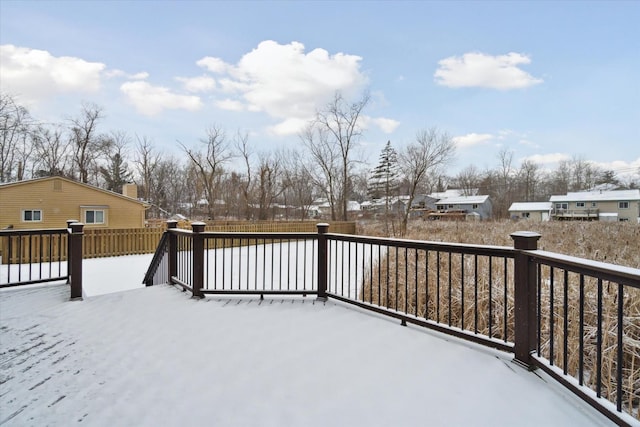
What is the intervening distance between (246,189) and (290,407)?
2553 centimetres

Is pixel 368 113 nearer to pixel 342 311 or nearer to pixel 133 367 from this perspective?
pixel 342 311

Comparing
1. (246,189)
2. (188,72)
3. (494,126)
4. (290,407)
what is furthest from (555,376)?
(246,189)

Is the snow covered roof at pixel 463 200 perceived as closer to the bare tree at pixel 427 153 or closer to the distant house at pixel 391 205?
the distant house at pixel 391 205

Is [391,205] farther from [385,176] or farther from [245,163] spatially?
[245,163]

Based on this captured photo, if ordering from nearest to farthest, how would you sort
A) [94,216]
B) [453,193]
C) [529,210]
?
[94,216], [529,210], [453,193]

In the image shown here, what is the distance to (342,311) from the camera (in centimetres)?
362

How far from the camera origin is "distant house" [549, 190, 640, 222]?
31.3m

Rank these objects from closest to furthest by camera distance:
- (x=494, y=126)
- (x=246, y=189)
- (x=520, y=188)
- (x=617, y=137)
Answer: (x=617, y=137) < (x=494, y=126) < (x=246, y=189) < (x=520, y=188)

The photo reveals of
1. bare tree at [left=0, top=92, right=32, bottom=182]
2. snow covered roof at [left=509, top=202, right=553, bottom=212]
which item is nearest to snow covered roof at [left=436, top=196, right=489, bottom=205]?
snow covered roof at [left=509, top=202, right=553, bottom=212]

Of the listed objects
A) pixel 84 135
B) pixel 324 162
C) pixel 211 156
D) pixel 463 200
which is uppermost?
pixel 84 135

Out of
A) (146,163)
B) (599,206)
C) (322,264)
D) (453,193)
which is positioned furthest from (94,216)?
(599,206)

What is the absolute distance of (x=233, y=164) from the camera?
25938 millimetres

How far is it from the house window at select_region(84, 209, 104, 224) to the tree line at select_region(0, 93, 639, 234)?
785 centimetres

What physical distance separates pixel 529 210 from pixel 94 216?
4023 cm
